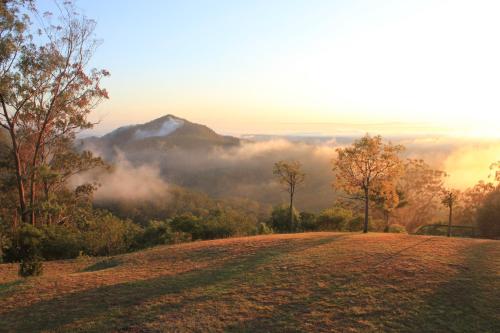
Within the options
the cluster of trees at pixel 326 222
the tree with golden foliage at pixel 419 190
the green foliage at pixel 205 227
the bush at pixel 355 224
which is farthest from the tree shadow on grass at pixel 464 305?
the tree with golden foliage at pixel 419 190

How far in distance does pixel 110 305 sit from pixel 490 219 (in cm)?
2541

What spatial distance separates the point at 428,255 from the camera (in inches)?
518

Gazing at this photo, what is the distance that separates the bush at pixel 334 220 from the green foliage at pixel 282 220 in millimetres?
2611

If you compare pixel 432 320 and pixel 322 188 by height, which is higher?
pixel 432 320

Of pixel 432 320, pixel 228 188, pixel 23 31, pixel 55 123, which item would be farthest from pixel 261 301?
pixel 228 188

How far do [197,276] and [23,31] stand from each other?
16907 mm

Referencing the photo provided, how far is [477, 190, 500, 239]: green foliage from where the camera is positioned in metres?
25.6

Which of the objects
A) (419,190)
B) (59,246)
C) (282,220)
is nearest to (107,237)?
(59,246)

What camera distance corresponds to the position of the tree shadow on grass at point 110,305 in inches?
329

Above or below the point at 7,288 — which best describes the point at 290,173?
above

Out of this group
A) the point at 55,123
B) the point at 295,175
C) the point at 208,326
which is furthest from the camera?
the point at 295,175

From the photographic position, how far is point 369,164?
19625 millimetres

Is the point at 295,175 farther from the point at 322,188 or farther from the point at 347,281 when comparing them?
the point at 322,188

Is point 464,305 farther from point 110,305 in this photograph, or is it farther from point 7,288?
point 7,288
